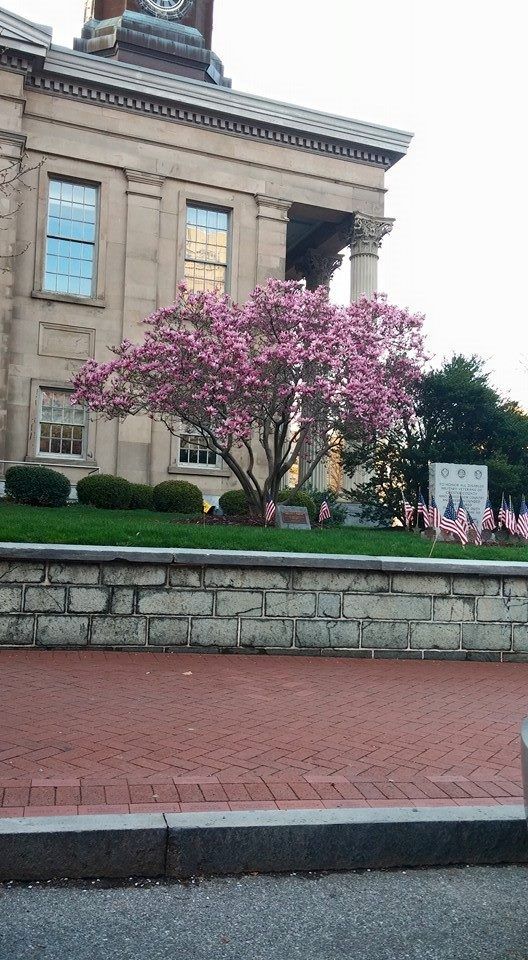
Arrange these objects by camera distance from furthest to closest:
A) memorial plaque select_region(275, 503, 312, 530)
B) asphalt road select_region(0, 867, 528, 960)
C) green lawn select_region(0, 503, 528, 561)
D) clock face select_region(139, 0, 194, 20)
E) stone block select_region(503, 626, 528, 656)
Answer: clock face select_region(139, 0, 194, 20) < memorial plaque select_region(275, 503, 312, 530) < green lawn select_region(0, 503, 528, 561) < stone block select_region(503, 626, 528, 656) < asphalt road select_region(0, 867, 528, 960)

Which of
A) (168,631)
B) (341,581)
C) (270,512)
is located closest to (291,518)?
(270,512)

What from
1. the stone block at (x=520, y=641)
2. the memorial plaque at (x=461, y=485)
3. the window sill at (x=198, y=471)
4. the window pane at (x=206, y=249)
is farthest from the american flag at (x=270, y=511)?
the window pane at (x=206, y=249)

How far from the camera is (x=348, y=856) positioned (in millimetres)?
3861

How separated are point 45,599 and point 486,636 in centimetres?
457

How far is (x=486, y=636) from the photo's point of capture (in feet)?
29.6

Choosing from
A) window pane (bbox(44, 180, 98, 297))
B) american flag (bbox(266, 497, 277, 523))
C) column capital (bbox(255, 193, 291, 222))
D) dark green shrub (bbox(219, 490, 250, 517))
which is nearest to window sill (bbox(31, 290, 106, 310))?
window pane (bbox(44, 180, 98, 297))

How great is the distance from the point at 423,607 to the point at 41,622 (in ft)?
12.7

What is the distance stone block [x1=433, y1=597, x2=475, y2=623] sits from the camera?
29.3 ft

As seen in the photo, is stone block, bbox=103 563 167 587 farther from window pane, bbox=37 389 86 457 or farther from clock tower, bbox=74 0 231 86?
clock tower, bbox=74 0 231 86

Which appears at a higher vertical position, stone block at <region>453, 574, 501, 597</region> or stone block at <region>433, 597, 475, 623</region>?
stone block at <region>453, 574, 501, 597</region>

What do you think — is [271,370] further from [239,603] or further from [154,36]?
[154,36]

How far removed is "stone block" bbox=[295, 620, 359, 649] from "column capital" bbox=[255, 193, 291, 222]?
1946 centimetres

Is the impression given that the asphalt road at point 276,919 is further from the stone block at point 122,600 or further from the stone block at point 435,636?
the stone block at point 435,636

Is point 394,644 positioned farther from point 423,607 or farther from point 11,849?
point 11,849
